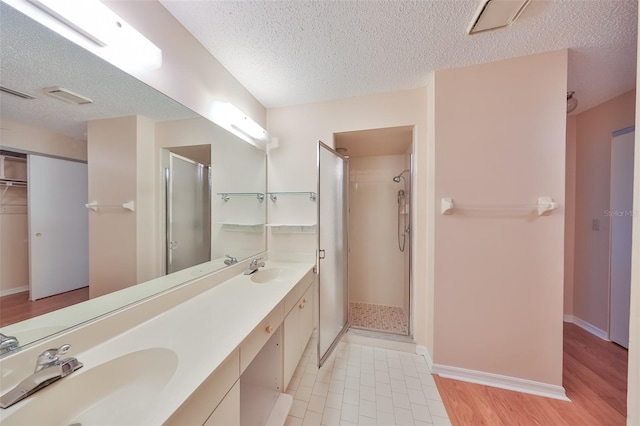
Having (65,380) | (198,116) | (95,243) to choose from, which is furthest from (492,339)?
(198,116)

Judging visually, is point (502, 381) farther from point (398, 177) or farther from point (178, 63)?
point (178, 63)

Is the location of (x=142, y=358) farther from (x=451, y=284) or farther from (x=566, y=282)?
(x=566, y=282)

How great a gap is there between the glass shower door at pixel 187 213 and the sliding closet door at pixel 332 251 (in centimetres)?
89

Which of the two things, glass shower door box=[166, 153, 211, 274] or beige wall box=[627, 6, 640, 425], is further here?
glass shower door box=[166, 153, 211, 274]

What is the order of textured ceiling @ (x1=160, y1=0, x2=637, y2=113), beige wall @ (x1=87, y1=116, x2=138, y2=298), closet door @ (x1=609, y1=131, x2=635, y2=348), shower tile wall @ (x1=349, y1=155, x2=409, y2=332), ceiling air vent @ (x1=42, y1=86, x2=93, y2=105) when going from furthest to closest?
shower tile wall @ (x1=349, y1=155, x2=409, y2=332), closet door @ (x1=609, y1=131, x2=635, y2=348), textured ceiling @ (x1=160, y1=0, x2=637, y2=113), beige wall @ (x1=87, y1=116, x2=138, y2=298), ceiling air vent @ (x1=42, y1=86, x2=93, y2=105)

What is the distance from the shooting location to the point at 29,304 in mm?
772

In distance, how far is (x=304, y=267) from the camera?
203 centimetres

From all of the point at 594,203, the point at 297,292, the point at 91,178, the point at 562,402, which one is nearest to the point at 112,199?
the point at 91,178

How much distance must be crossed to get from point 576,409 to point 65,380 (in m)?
2.70

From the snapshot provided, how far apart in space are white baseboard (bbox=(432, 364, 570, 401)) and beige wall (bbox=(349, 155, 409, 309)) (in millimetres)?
1145

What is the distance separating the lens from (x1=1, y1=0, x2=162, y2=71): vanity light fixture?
729mm

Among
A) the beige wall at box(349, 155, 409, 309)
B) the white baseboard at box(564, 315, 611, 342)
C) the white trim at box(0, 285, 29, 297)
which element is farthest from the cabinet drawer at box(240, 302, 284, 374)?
the white baseboard at box(564, 315, 611, 342)

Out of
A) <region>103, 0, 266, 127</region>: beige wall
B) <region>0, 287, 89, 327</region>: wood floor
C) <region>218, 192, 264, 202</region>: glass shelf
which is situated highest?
<region>103, 0, 266, 127</region>: beige wall

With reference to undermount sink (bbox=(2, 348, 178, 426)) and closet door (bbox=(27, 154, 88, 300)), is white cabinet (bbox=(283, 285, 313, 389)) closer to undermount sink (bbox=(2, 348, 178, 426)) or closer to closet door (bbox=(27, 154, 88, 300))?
undermount sink (bbox=(2, 348, 178, 426))
